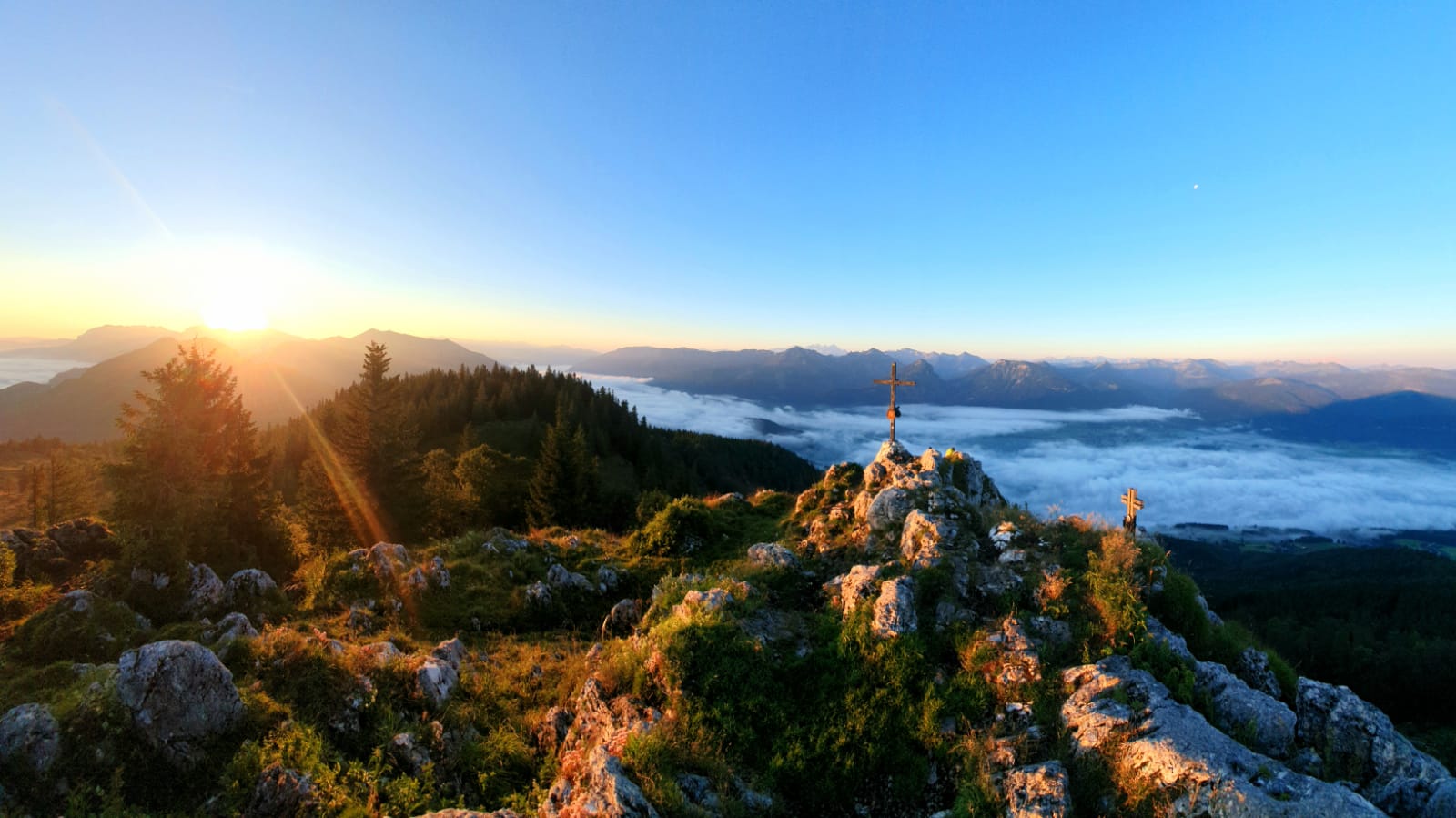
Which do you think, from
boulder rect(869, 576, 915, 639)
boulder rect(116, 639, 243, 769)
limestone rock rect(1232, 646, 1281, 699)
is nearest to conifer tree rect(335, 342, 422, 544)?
boulder rect(116, 639, 243, 769)

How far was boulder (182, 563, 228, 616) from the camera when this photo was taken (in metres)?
15.2

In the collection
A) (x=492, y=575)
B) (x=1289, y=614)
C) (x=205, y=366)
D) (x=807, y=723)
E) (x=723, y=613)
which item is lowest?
(x=1289, y=614)

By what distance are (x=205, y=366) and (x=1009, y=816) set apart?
28196 mm

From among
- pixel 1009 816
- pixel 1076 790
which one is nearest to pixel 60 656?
pixel 1009 816

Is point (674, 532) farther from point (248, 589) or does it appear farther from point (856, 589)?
point (248, 589)

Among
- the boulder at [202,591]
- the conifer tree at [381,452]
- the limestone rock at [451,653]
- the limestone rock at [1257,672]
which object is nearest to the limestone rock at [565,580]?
the limestone rock at [451,653]

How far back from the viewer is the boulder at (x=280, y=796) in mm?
7665

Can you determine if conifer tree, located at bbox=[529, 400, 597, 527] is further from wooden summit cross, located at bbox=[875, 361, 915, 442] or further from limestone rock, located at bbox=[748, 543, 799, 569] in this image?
wooden summit cross, located at bbox=[875, 361, 915, 442]

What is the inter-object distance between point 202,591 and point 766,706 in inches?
694

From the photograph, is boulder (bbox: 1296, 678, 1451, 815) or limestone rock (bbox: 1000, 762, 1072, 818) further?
boulder (bbox: 1296, 678, 1451, 815)

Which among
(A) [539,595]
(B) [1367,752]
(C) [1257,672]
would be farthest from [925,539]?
(A) [539,595]

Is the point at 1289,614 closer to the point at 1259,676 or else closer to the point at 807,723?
the point at 1259,676

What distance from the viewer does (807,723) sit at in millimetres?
9156

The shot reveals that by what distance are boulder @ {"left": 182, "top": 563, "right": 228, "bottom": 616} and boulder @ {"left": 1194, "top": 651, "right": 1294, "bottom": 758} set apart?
24.2m
